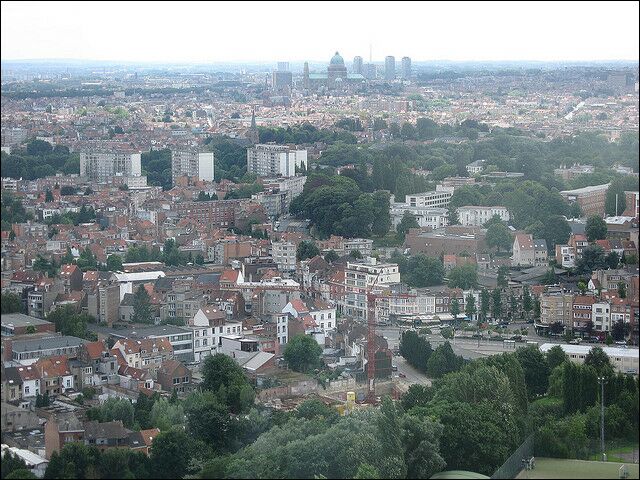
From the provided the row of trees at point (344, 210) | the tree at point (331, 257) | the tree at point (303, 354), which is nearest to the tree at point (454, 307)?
the tree at point (331, 257)

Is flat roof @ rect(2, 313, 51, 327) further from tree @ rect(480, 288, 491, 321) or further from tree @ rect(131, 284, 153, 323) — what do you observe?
tree @ rect(480, 288, 491, 321)

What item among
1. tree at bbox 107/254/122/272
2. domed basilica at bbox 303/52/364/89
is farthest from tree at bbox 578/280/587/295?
domed basilica at bbox 303/52/364/89

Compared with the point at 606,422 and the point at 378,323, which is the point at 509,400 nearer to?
the point at 606,422

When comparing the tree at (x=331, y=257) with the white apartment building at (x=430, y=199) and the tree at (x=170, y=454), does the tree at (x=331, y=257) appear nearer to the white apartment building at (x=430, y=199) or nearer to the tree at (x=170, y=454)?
the white apartment building at (x=430, y=199)

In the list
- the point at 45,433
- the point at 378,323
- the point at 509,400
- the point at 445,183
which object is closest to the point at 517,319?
the point at 378,323

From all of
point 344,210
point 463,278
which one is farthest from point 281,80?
point 463,278

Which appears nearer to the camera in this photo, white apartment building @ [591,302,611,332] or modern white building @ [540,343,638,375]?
modern white building @ [540,343,638,375]
